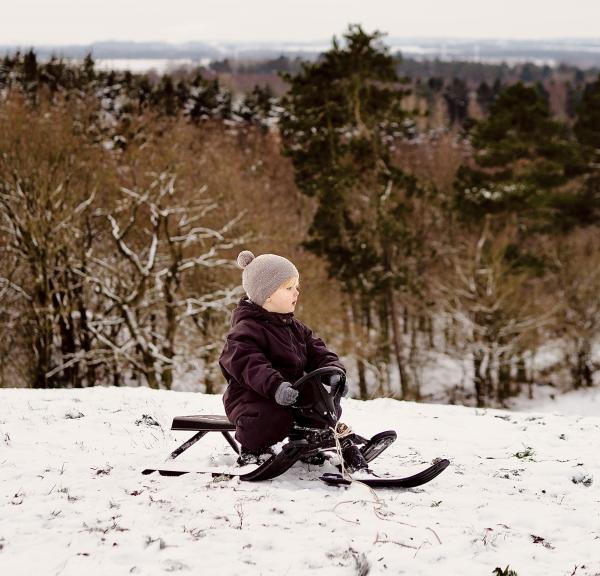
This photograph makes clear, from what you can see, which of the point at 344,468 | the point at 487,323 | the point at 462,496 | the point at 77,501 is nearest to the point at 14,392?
the point at 77,501

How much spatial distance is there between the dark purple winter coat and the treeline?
1448 centimetres

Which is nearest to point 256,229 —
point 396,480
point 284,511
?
point 396,480

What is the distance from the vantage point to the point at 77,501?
485 centimetres

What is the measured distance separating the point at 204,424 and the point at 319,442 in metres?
1.12

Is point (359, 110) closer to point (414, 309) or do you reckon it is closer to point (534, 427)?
point (414, 309)

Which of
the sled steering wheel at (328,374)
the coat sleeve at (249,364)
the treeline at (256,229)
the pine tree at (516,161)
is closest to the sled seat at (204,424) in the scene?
the coat sleeve at (249,364)

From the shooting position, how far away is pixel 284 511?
467cm

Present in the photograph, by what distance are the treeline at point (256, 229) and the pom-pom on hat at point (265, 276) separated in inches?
574

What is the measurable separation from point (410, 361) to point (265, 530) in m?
30.6

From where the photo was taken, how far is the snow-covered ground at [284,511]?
155 inches

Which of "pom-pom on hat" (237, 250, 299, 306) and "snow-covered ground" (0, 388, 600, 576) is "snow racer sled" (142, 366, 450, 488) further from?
"pom-pom on hat" (237, 250, 299, 306)

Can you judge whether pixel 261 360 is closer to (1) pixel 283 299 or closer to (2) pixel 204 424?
(1) pixel 283 299

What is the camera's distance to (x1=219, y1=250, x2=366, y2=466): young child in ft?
17.8

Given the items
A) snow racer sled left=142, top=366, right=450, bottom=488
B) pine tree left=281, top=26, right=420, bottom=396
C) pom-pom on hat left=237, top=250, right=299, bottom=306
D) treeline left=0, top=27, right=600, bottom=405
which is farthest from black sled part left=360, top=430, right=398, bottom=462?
pine tree left=281, top=26, right=420, bottom=396
